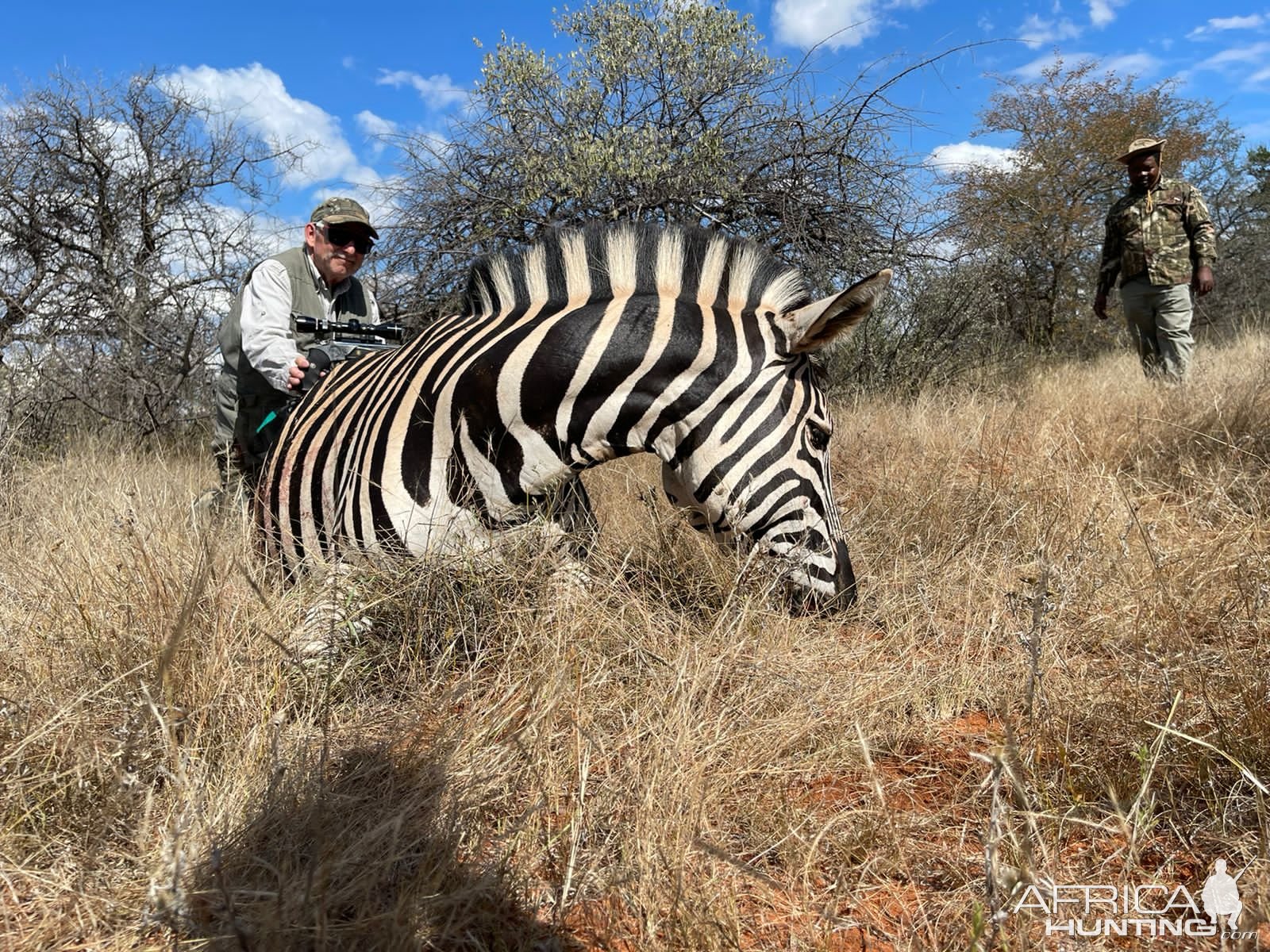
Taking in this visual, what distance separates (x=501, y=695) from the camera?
2262mm

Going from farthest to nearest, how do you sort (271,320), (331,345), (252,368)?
(252,368)
(271,320)
(331,345)

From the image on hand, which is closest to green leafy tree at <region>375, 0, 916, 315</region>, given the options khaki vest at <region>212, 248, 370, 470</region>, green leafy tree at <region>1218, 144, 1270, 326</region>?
khaki vest at <region>212, 248, 370, 470</region>

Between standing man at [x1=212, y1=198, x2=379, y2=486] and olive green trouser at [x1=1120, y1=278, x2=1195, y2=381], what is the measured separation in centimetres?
676


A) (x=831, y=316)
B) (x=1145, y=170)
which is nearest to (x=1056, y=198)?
(x=1145, y=170)

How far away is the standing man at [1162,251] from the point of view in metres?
6.99

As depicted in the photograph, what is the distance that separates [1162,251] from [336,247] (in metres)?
7.06

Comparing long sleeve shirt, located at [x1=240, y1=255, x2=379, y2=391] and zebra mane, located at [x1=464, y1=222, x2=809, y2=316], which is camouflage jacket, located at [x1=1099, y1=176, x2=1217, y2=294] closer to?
zebra mane, located at [x1=464, y1=222, x2=809, y2=316]

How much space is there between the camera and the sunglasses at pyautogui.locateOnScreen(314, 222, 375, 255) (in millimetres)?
4086

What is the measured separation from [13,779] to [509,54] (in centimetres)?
666

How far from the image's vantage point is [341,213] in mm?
4047

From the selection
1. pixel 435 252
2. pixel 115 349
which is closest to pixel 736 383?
pixel 435 252

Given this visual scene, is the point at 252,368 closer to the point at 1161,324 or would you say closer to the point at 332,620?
the point at 332,620

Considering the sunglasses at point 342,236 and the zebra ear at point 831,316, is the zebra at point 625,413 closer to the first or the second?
the zebra ear at point 831,316

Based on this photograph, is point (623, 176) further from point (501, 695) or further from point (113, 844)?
point (113, 844)
